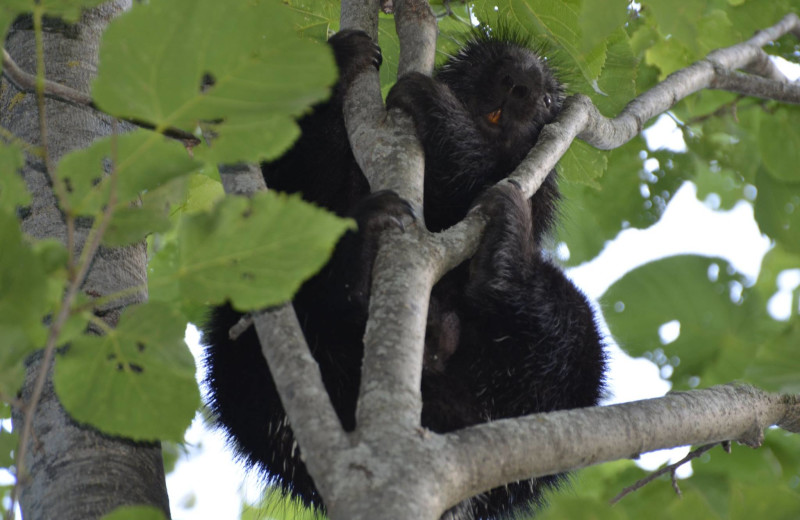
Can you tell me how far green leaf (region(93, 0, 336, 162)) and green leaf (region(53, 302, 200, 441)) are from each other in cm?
24

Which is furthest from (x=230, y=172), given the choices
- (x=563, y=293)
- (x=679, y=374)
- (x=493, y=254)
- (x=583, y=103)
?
(x=679, y=374)

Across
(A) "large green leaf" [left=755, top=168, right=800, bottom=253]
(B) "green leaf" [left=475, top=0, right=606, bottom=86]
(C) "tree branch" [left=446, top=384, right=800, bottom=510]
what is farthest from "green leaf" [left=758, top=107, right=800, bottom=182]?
(C) "tree branch" [left=446, top=384, right=800, bottom=510]

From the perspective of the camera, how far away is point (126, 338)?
1.01 m

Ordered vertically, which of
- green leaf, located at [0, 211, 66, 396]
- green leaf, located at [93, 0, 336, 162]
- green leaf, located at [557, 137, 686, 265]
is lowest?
green leaf, located at [557, 137, 686, 265]

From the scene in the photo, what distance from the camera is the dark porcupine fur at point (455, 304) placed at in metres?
2.00

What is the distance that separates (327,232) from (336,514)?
32 centimetres

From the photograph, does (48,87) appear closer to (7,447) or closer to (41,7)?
(41,7)

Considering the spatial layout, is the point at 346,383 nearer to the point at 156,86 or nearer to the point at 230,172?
the point at 230,172

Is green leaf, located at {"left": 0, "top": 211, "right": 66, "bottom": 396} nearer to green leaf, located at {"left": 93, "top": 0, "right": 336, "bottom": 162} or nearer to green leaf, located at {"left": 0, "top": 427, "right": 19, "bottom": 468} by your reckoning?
green leaf, located at {"left": 93, "top": 0, "right": 336, "bottom": 162}

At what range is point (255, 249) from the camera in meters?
0.91

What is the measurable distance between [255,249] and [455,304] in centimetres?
149

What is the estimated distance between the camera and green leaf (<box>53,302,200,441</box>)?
100cm

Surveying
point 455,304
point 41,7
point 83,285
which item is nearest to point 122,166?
point 41,7

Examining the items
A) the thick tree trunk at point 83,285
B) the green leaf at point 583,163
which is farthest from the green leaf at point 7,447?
the green leaf at point 583,163
